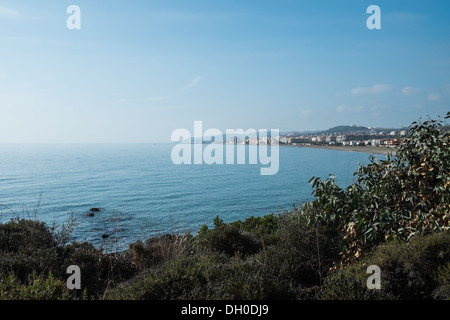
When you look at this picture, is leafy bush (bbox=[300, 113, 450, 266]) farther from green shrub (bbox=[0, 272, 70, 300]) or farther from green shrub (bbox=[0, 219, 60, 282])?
green shrub (bbox=[0, 219, 60, 282])

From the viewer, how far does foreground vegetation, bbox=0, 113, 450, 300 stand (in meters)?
3.50

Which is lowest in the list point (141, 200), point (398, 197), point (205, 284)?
point (141, 200)

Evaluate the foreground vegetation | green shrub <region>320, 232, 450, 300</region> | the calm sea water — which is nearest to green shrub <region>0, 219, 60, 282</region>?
the foreground vegetation

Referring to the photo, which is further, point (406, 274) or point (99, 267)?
point (99, 267)

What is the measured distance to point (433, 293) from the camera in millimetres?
3646

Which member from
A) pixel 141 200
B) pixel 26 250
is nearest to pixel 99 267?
pixel 26 250

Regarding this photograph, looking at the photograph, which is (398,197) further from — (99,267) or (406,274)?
(99,267)

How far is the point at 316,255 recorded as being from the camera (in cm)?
591

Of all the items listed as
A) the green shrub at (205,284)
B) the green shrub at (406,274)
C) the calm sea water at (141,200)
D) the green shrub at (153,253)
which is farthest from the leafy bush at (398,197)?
the calm sea water at (141,200)

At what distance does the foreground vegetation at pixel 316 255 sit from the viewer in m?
3.50

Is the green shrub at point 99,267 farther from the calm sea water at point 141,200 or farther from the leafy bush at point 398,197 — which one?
the calm sea water at point 141,200
